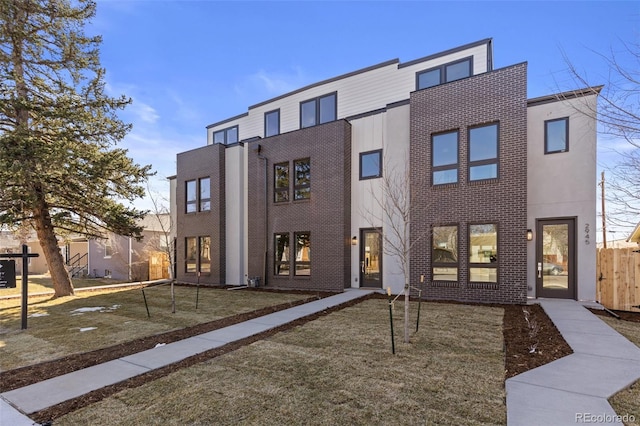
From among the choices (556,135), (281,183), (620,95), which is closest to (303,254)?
(281,183)

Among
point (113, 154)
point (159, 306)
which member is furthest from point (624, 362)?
point (113, 154)

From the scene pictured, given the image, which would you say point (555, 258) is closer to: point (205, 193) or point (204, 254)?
point (204, 254)

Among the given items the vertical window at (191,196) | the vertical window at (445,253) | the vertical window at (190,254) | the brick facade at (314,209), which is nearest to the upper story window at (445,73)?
the brick facade at (314,209)

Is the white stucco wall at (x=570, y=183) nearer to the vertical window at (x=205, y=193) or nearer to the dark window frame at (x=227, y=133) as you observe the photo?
the vertical window at (x=205, y=193)

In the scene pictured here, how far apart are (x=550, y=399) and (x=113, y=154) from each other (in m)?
13.7

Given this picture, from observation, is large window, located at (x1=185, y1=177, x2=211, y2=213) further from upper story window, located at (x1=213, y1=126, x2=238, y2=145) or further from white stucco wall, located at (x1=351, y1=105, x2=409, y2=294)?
white stucco wall, located at (x1=351, y1=105, x2=409, y2=294)

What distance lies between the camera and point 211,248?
615 inches

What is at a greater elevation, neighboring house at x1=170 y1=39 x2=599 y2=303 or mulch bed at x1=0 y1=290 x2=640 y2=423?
neighboring house at x1=170 y1=39 x2=599 y2=303

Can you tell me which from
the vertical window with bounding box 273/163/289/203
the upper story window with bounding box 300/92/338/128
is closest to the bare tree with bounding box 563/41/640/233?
the vertical window with bounding box 273/163/289/203

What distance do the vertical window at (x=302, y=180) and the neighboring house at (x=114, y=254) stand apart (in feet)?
28.0

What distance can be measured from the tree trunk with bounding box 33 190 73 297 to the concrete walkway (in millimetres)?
14600

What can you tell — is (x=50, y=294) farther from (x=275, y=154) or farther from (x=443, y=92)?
(x=443, y=92)

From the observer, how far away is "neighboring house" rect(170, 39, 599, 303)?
30.5 feet

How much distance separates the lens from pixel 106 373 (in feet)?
15.4
